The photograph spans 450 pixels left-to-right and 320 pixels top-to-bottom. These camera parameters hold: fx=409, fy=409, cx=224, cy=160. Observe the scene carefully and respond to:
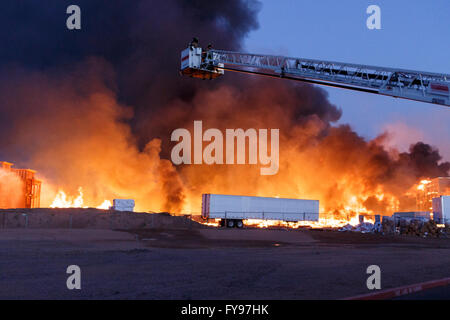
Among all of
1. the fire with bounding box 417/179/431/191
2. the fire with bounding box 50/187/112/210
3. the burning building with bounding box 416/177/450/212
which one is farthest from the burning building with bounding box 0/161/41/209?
the fire with bounding box 417/179/431/191

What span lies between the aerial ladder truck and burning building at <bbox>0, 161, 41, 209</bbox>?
981 inches

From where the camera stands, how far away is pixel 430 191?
181 ft

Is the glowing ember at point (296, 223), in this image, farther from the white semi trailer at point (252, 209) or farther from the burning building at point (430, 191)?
the burning building at point (430, 191)

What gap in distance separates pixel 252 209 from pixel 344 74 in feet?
78.7

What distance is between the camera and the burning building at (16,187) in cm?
3881

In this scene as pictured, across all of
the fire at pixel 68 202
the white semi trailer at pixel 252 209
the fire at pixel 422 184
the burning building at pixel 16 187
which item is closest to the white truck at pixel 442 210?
the white semi trailer at pixel 252 209

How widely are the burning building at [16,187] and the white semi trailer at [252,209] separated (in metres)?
18.0

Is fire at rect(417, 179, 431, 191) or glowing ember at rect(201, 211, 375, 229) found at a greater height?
fire at rect(417, 179, 431, 191)

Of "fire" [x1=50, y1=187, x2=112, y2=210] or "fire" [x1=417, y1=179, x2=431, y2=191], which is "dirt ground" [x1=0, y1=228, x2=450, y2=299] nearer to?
"fire" [x1=50, y1=187, x2=112, y2=210]

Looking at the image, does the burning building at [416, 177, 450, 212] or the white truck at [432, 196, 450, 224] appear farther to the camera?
the burning building at [416, 177, 450, 212]

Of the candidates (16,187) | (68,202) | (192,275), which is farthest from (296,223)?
(192,275)

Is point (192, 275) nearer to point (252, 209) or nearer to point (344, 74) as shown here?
point (344, 74)

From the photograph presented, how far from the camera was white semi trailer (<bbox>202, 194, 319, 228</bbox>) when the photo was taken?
39188mm
